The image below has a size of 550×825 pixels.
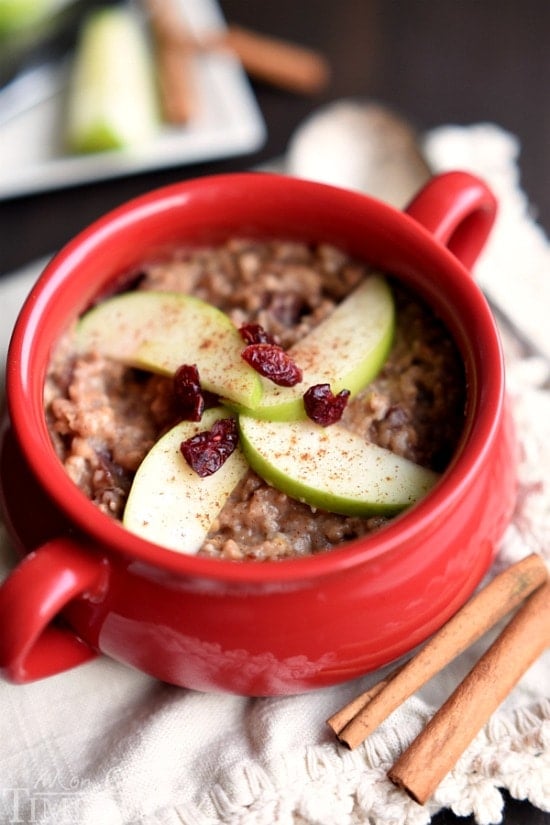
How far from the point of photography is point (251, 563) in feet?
4.11

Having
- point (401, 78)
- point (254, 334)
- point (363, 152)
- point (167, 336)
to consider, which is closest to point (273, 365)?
point (254, 334)

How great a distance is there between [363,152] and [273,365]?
907 millimetres

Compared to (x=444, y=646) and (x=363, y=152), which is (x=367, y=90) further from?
(x=444, y=646)

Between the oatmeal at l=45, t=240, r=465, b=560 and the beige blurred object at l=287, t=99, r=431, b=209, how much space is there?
48 cm

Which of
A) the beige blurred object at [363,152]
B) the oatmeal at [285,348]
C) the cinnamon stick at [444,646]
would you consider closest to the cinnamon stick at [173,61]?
the beige blurred object at [363,152]

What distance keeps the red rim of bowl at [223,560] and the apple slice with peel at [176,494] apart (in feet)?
0.29

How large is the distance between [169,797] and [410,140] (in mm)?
1427

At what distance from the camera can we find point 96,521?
4.19 feet

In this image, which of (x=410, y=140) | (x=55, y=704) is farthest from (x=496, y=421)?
(x=410, y=140)

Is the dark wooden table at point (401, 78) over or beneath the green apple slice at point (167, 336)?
beneath

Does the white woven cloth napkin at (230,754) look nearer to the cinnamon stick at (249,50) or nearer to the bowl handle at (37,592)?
the bowl handle at (37,592)

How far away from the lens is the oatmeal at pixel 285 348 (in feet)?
4.58

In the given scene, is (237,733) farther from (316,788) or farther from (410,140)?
(410,140)

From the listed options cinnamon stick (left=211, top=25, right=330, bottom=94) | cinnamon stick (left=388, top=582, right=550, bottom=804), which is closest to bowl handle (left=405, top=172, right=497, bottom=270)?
cinnamon stick (left=388, top=582, right=550, bottom=804)
